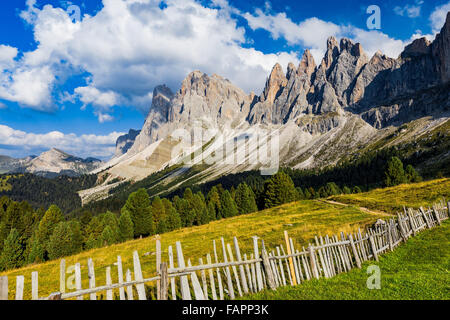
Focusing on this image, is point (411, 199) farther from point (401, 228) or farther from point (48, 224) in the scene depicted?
point (48, 224)

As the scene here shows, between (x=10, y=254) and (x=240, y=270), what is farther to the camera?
(x=10, y=254)

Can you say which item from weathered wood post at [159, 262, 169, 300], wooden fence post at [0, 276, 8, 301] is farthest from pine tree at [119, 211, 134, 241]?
wooden fence post at [0, 276, 8, 301]

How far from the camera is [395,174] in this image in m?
66.8

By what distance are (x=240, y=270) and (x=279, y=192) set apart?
56362 millimetres

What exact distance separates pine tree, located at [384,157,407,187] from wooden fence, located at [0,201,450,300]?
54.3m

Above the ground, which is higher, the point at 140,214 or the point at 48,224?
the point at 140,214

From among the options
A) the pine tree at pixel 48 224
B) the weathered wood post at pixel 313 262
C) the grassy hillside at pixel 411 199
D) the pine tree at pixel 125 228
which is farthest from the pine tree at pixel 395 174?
the pine tree at pixel 48 224

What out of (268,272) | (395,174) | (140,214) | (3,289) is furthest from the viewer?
(395,174)

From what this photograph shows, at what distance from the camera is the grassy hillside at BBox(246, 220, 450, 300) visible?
971 cm

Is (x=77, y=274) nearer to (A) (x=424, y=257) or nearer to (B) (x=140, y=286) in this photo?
(B) (x=140, y=286)

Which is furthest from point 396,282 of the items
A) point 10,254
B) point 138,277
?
point 10,254

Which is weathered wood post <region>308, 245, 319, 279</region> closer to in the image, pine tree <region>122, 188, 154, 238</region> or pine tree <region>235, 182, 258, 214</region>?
pine tree <region>122, 188, 154, 238</region>
